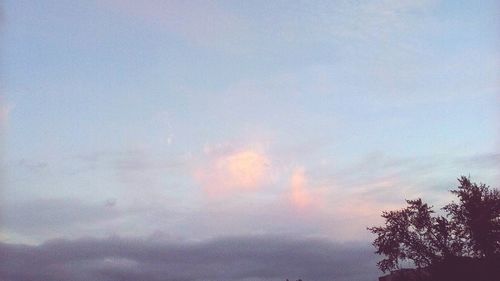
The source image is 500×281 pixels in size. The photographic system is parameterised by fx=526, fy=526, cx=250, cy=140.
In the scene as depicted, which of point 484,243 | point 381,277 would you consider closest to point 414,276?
point 381,277

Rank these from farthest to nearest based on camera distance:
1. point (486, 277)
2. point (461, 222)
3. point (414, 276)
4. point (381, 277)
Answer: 1. point (381, 277)
2. point (414, 276)
3. point (461, 222)
4. point (486, 277)

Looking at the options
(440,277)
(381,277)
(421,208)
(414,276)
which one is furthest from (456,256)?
(381,277)

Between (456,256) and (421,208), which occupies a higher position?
(421,208)

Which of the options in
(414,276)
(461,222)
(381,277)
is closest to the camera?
(461,222)

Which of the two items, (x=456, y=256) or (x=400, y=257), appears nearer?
(x=456, y=256)

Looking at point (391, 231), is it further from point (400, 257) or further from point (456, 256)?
point (456, 256)

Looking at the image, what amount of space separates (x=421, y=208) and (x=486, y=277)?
10861 mm

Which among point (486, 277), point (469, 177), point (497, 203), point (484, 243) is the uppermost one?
point (469, 177)

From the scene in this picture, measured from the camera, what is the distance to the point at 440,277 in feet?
194

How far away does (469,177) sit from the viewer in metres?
64.1

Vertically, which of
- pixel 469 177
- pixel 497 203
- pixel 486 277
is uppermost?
pixel 469 177

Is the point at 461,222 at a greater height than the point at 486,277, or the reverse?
the point at 461,222

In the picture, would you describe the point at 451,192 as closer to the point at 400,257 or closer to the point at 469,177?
the point at 469,177

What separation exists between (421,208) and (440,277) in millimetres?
8712
